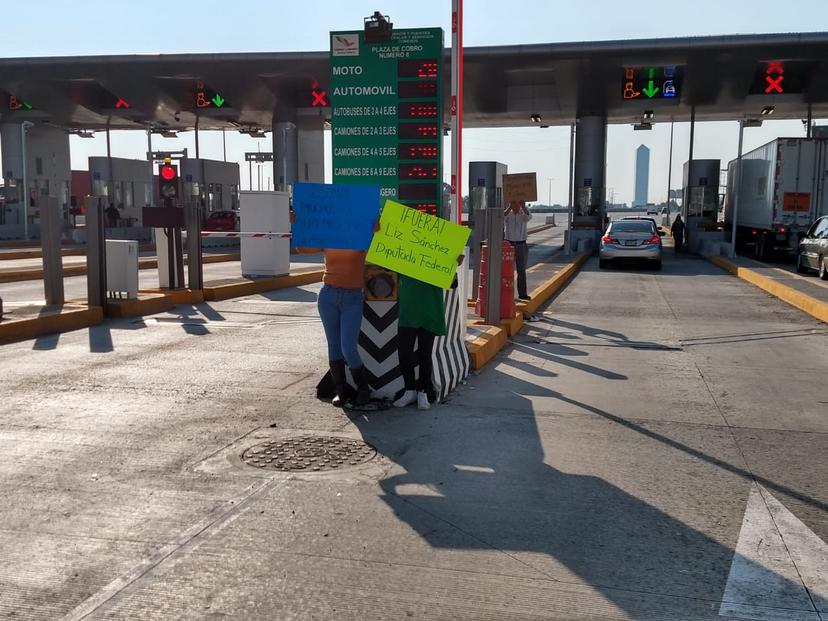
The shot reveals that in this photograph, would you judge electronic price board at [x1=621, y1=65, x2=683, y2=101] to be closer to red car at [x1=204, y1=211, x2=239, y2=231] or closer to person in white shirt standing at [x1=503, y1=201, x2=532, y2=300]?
person in white shirt standing at [x1=503, y1=201, x2=532, y2=300]

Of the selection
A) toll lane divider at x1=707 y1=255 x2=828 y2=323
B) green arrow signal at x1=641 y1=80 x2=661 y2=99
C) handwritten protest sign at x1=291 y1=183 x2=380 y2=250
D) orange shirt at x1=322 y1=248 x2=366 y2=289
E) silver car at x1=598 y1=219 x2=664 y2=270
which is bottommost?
toll lane divider at x1=707 y1=255 x2=828 y2=323

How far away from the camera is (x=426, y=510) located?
4629mm

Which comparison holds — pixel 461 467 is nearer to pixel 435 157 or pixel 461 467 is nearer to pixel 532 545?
pixel 532 545

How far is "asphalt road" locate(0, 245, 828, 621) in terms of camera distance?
3.61m

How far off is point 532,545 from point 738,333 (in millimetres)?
8692

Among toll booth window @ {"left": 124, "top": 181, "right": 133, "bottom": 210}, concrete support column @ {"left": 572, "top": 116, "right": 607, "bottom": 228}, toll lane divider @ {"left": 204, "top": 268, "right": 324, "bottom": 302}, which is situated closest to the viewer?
toll lane divider @ {"left": 204, "top": 268, "right": 324, "bottom": 302}

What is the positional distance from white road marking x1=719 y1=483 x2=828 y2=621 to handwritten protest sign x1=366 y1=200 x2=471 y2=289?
3126mm

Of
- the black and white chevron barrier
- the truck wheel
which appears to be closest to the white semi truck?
the truck wheel

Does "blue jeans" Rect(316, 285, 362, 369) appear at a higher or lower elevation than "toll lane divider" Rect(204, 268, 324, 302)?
higher

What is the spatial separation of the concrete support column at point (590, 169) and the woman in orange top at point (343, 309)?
1097 inches

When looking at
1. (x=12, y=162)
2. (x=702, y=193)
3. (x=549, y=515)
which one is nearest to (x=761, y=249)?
(x=702, y=193)

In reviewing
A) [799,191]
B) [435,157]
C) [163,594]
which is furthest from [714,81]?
[163,594]

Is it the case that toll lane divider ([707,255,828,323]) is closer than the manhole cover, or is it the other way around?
the manhole cover

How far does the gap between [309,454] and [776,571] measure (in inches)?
120
